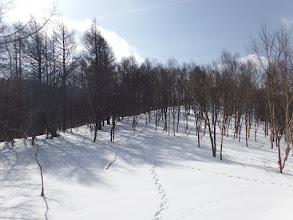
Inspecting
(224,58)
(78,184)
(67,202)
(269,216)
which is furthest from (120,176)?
(224,58)

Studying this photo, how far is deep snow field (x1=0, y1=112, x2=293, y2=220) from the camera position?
3.97 metres

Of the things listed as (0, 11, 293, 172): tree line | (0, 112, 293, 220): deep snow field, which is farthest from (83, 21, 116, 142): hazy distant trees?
(0, 112, 293, 220): deep snow field

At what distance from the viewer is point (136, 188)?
5645 mm

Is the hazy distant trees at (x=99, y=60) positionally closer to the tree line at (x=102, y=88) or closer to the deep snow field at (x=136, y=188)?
the tree line at (x=102, y=88)

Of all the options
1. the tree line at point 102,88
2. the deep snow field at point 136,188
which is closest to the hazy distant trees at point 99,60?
the tree line at point 102,88

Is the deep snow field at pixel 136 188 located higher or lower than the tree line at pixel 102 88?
lower

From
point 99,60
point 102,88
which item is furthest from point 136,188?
point 99,60

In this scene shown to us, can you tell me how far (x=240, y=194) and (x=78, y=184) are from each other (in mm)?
5149

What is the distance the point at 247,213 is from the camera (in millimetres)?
3666

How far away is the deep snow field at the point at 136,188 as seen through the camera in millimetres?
3970

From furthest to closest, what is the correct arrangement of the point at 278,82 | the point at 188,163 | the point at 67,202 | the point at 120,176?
the point at 188,163 → the point at 278,82 → the point at 120,176 → the point at 67,202

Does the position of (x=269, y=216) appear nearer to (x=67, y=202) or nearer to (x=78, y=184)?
(x=67, y=202)

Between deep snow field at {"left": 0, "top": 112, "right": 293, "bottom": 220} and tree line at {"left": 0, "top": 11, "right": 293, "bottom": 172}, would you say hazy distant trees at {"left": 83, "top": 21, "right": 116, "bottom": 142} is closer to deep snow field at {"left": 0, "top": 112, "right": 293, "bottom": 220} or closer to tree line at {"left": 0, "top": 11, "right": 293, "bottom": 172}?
tree line at {"left": 0, "top": 11, "right": 293, "bottom": 172}

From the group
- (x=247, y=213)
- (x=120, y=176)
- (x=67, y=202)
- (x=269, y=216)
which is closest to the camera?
(x=269, y=216)
